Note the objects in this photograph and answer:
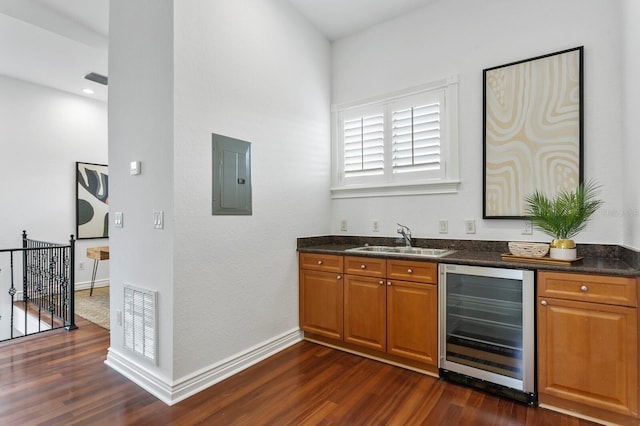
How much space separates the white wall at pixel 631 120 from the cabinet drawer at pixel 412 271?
1186 millimetres

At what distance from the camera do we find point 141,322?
7.95ft

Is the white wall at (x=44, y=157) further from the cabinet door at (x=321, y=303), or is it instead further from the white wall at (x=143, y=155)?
the cabinet door at (x=321, y=303)

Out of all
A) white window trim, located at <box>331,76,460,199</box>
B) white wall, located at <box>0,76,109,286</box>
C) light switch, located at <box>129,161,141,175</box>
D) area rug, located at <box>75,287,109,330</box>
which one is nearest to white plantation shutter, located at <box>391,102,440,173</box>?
white window trim, located at <box>331,76,460,199</box>

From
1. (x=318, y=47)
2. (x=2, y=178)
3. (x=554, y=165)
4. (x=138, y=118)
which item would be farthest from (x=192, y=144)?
(x=2, y=178)

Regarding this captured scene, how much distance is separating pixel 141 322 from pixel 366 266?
70.4 inches

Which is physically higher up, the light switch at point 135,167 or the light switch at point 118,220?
the light switch at point 135,167

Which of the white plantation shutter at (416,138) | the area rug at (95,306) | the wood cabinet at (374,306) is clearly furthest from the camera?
the area rug at (95,306)

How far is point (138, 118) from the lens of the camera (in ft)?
8.06

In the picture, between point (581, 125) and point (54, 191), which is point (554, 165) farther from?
point (54, 191)

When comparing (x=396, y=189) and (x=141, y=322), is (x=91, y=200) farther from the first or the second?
(x=396, y=189)

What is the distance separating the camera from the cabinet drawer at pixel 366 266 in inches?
107

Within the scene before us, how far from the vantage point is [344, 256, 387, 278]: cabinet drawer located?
2.73 meters

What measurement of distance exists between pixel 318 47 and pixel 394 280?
2.62 m

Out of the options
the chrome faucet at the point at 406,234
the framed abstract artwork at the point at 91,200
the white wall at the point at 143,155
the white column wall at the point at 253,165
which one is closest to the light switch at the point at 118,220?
the white wall at the point at 143,155
